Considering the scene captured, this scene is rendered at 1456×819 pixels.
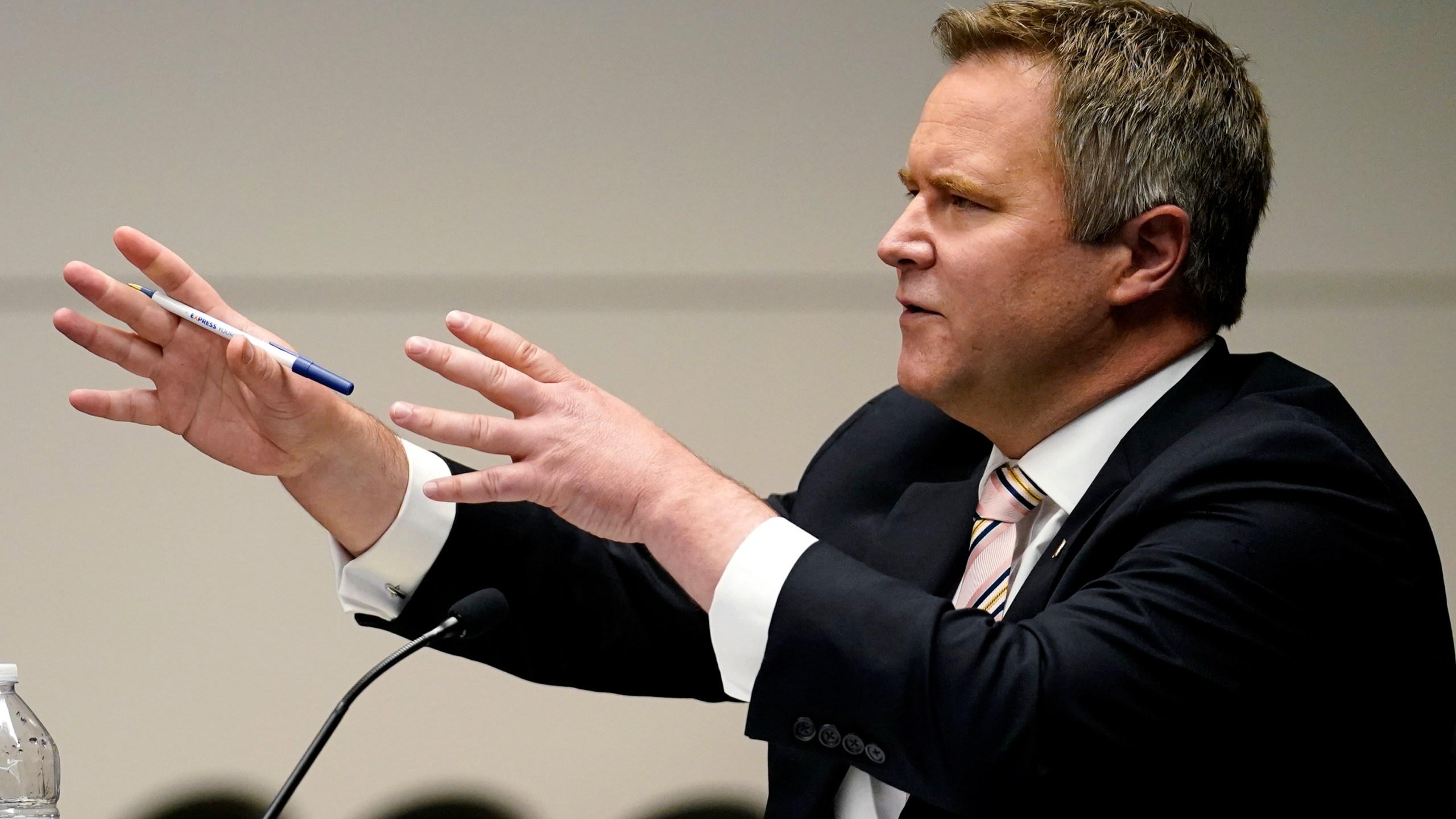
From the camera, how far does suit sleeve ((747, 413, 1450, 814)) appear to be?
3.47ft

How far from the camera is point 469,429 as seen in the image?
1.13 meters

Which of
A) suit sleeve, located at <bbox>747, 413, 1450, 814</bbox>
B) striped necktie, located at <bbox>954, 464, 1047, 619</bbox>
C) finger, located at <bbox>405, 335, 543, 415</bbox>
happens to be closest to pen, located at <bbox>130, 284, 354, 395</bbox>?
finger, located at <bbox>405, 335, 543, 415</bbox>

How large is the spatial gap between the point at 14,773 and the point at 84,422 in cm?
140

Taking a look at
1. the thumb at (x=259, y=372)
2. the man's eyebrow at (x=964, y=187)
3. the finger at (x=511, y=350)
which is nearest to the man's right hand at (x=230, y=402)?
the thumb at (x=259, y=372)

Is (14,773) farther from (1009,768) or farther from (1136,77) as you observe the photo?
(1136,77)

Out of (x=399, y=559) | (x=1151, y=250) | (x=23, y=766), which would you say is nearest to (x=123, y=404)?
(x=399, y=559)

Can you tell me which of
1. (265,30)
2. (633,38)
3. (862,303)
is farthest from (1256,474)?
(265,30)

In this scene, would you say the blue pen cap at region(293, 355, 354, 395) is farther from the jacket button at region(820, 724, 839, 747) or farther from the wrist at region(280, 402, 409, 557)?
the jacket button at region(820, 724, 839, 747)

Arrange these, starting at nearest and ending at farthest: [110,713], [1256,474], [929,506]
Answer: [1256,474]
[929,506]
[110,713]

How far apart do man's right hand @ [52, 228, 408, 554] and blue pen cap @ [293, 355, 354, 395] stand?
0.03 metres

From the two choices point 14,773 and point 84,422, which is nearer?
point 14,773

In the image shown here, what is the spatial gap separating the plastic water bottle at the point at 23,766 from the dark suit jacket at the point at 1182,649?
Result: 71 centimetres

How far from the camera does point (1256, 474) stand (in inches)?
46.9

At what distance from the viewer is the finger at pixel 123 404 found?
4.11 feet
